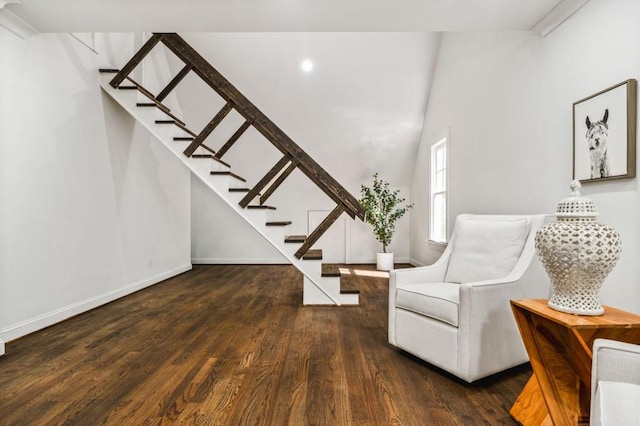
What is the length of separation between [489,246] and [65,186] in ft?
11.2

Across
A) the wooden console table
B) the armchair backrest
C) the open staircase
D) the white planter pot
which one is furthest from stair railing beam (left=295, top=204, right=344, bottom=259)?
the white planter pot

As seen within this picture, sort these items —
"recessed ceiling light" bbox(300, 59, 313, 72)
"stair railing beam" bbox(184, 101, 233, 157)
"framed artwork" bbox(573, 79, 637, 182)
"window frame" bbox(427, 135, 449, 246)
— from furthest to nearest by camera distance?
"recessed ceiling light" bbox(300, 59, 313, 72) < "window frame" bbox(427, 135, 449, 246) < "stair railing beam" bbox(184, 101, 233, 157) < "framed artwork" bbox(573, 79, 637, 182)

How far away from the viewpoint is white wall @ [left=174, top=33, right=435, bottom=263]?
5.05 metres

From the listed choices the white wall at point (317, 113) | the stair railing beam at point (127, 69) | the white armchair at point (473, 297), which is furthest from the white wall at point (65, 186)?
the white armchair at point (473, 297)

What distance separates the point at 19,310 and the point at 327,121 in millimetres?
4487

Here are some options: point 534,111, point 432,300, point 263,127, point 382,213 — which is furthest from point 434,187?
point 432,300

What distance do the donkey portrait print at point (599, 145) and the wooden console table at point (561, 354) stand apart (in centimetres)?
88

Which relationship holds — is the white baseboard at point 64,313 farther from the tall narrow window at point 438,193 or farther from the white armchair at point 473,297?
the tall narrow window at point 438,193

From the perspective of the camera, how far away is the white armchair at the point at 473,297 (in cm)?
188

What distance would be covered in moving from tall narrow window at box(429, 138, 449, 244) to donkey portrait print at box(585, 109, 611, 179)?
9.43ft

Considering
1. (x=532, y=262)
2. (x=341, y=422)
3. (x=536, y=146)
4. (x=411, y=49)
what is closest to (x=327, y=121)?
(x=411, y=49)

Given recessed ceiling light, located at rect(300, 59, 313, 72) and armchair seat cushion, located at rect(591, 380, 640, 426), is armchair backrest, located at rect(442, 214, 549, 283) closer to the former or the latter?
armchair seat cushion, located at rect(591, 380, 640, 426)

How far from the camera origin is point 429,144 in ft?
17.5

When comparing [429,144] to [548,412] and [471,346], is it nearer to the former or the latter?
[471,346]
